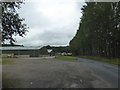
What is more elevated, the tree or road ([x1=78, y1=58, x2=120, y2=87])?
the tree

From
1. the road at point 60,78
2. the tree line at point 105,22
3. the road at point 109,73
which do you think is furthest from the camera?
the tree line at point 105,22

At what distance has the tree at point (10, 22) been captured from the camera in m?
18.4

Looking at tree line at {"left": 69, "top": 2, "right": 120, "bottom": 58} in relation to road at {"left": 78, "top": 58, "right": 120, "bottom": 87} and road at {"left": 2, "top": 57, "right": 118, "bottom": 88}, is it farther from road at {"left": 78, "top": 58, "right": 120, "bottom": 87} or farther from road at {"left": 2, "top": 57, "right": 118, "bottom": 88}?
road at {"left": 2, "top": 57, "right": 118, "bottom": 88}

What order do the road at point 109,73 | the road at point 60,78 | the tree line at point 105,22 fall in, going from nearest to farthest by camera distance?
the road at point 60,78, the road at point 109,73, the tree line at point 105,22

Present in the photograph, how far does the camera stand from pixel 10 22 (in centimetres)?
1881

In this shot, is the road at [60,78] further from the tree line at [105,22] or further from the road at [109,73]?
the tree line at [105,22]

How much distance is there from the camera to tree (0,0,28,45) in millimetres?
18422

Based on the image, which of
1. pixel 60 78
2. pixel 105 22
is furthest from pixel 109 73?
pixel 105 22

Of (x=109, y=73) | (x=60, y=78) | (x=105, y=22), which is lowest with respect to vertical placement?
(x=109, y=73)

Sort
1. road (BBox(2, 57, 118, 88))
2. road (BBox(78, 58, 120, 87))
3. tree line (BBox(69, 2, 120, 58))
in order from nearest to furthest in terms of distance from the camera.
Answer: road (BBox(2, 57, 118, 88))
road (BBox(78, 58, 120, 87))
tree line (BBox(69, 2, 120, 58))

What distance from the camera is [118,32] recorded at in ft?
208

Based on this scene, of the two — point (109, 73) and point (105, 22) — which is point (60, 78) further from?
point (105, 22)

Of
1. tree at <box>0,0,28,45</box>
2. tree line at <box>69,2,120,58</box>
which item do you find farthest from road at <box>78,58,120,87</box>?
tree line at <box>69,2,120,58</box>

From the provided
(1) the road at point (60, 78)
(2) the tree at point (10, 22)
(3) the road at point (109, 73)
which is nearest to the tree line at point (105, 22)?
(3) the road at point (109, 73)
